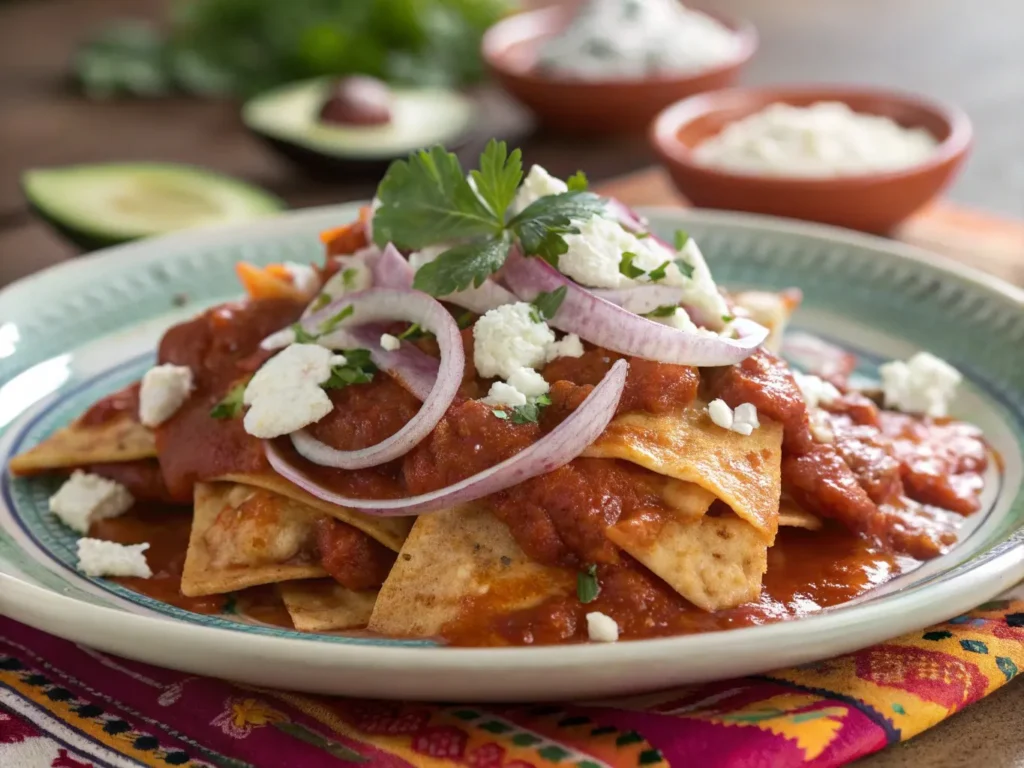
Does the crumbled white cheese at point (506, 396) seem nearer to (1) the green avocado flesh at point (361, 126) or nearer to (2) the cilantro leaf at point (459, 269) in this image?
(2) the cilantro leaf at point (459, 269)

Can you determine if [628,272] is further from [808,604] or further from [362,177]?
[362,177]

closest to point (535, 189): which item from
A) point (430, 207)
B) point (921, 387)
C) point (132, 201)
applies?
point (430, 207)

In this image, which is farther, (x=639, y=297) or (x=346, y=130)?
(x=346, y=130)

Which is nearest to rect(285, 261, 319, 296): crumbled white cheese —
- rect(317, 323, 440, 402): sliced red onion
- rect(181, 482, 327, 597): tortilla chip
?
rect(317, 323, 440, 402): sliced red onion

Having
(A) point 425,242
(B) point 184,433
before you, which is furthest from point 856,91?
(B) point 184,433

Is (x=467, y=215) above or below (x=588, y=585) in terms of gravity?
above

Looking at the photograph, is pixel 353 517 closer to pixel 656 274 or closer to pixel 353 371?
pixel 353 371
